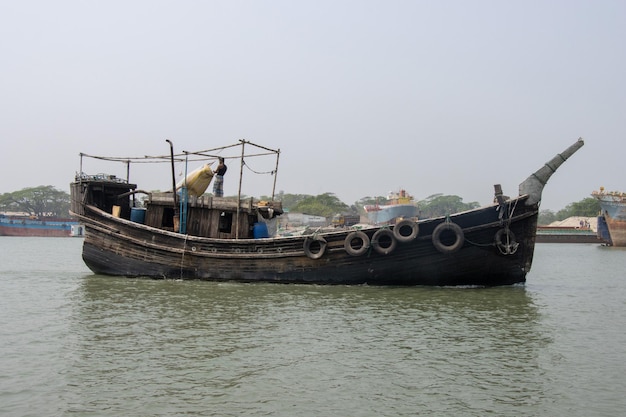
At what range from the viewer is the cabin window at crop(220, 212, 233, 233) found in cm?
1802

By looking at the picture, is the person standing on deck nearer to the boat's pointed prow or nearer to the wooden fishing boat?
the wooden fishing boat

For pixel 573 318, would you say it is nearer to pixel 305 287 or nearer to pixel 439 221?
pixel 439 221

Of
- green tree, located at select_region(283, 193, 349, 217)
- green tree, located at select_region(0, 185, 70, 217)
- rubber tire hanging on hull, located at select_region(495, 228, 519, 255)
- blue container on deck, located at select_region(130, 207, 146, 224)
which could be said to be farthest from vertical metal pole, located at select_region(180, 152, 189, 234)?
green tree, located at select_region(0, 185, 70, 217)

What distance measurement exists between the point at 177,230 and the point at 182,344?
28.3 ft

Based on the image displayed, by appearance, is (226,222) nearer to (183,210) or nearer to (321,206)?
(183,210)

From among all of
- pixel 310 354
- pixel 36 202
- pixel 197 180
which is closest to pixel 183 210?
pixel 197 180

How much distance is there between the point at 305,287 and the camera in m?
16.0

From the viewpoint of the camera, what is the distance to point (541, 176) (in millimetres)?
15594

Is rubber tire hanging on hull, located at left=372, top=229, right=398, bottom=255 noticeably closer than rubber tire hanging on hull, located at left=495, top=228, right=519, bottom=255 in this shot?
No

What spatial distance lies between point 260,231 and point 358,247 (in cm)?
318

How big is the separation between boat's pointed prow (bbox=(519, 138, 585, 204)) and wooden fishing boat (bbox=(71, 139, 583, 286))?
26mm

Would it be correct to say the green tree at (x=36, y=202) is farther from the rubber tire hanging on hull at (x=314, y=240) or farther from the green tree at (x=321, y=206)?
the rubber tire hanging on hull at (x=314, y=240)

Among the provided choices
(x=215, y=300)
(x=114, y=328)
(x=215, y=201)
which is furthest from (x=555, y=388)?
(x=215, y=201)

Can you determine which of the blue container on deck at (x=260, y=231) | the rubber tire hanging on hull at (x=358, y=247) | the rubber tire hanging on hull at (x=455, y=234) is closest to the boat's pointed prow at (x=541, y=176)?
the rubber tire hanging on hull at (x=455, y=234)
